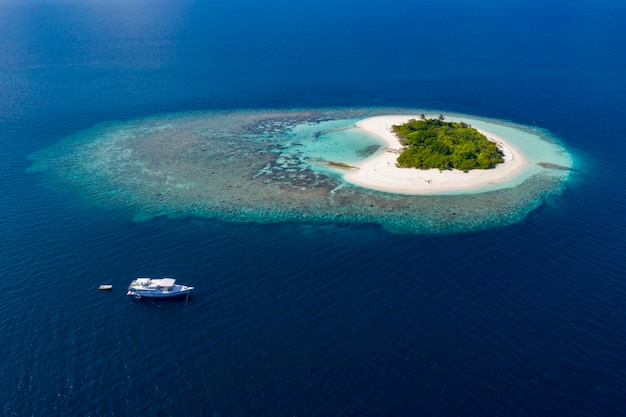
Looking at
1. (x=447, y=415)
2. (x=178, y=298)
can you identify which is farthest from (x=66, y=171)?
(x=447, y=415)

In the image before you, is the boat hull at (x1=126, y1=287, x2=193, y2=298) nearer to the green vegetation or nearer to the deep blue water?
the deep blue water

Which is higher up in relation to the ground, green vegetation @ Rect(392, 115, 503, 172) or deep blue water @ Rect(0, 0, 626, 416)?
green vegetation @ Rect(392, 115, 503, 172)

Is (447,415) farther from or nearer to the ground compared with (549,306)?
nearer to the ground

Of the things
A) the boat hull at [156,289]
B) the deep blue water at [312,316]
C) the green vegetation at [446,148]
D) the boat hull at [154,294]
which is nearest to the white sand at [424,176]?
the green vegetation at [446,148]

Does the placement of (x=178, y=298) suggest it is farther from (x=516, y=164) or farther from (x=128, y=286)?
(x=516, y=164)

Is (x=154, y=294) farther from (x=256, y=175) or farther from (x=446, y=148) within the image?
(x=446, y=148)

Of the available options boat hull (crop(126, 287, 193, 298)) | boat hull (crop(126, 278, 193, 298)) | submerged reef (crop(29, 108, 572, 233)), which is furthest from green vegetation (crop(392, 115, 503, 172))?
boat hull (crop(126, 287, 193, 298))
